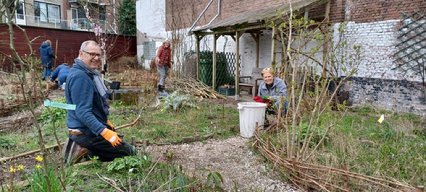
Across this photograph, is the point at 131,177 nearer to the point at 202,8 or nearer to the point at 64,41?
the point at 202,8

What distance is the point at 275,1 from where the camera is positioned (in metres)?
10.4

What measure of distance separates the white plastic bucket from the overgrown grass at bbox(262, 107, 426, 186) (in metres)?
0.46

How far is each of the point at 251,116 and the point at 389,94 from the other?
4186mm

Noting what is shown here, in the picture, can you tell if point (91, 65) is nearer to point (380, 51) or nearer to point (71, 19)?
point (380, 51)

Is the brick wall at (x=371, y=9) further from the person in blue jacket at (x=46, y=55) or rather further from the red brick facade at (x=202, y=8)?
the person in blue jacket at (x=46, y=55)

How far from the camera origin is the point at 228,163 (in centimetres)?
395

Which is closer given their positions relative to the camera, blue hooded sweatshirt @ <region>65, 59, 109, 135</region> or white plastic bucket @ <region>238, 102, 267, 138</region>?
blue hooded sweatshirt @ <region>65, 59, 109, 135</region>

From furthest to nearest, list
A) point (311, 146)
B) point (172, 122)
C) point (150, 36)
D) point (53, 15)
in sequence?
1. point (53, 15)
2. point (150, 36)
3. point (172, 122)
4. point (311, 146)

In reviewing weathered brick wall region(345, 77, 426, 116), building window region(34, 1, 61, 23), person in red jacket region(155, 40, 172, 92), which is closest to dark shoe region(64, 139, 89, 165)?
weathered brick wall region(345, 77, 426, 116)

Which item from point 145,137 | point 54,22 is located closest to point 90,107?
point 145,137

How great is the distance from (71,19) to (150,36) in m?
13.6

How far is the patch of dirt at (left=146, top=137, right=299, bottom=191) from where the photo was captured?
3197 mm

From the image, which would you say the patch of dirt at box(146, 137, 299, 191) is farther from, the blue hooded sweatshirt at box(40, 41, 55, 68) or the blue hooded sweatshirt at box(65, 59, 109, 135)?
the blue hooded sweatshirt at box(40, 41, 55, 68)

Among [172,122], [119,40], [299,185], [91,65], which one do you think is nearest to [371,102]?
[172,122]
